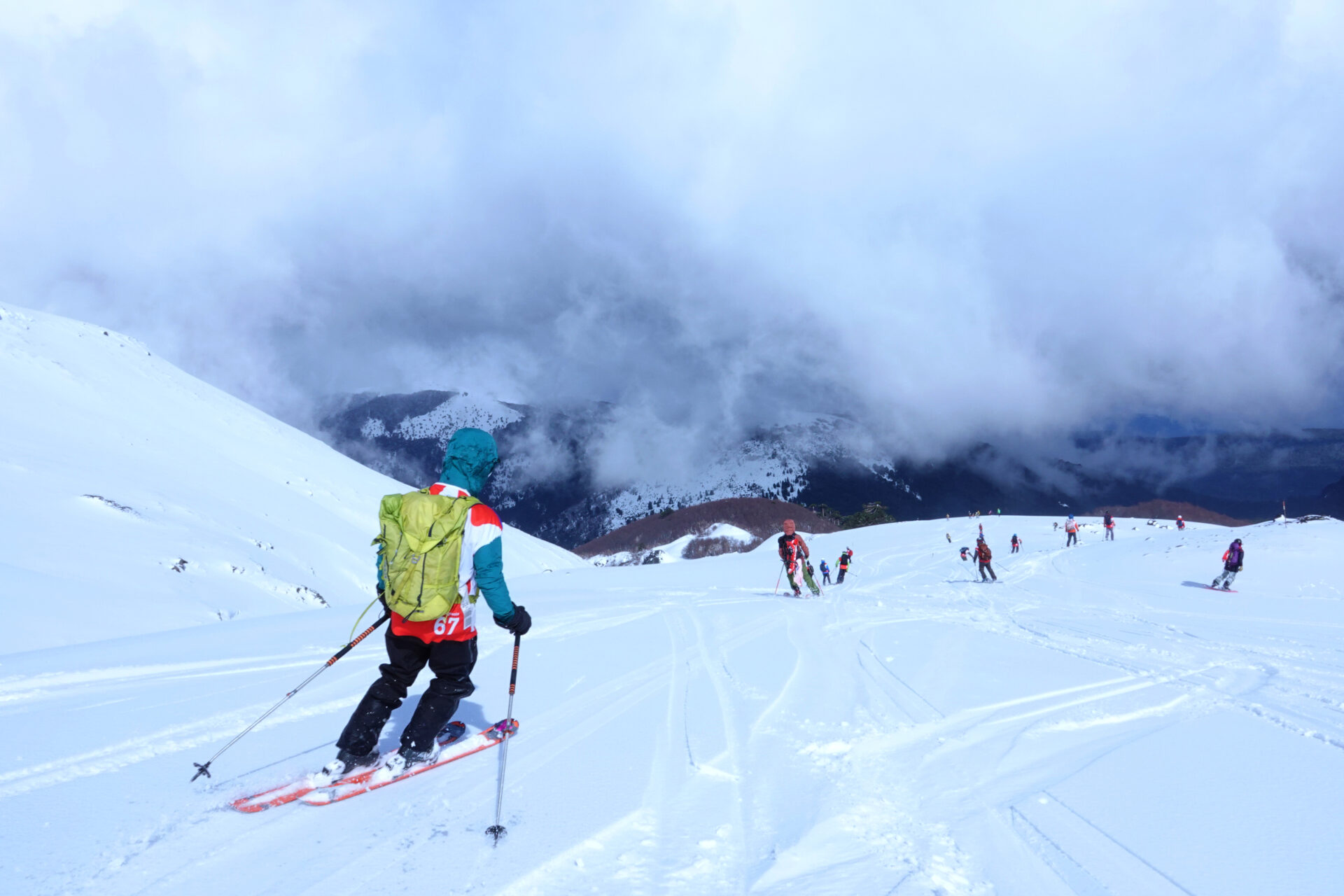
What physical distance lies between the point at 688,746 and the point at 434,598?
82.7 inches

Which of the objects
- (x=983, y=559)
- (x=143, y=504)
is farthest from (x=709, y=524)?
(x=143, y=504)

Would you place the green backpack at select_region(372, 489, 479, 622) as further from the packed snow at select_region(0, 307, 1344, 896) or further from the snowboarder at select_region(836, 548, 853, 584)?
the snowboarder at select_region(836, 548, 853, 584)

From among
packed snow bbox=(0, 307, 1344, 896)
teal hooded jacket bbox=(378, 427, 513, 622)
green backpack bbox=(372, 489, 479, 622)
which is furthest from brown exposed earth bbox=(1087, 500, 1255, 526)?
green backpack bbox=(372, 489, 479, 622)

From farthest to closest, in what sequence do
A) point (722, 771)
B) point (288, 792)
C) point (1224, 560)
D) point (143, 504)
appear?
point (1224, 560)
point (143, 504)
point (722, 771)
point (288, 792)

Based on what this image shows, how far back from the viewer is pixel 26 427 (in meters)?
17.7

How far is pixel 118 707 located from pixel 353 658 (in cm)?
232

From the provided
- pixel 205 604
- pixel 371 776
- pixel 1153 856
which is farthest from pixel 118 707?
pixel 205 604

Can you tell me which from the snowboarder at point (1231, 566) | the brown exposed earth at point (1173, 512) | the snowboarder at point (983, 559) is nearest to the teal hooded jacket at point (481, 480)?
the snowboarder at point (1231, 566)

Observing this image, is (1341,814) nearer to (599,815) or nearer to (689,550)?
(599,815)

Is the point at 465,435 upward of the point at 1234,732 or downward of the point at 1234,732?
upward

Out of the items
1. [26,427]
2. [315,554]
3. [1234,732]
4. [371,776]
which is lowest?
[1234,732]

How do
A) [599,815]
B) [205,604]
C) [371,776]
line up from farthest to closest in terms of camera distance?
1. [205,604]
2. [371,776]
3. [599,815]

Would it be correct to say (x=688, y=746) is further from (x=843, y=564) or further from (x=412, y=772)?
(x=843, y=564)

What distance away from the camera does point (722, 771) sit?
4.05m
